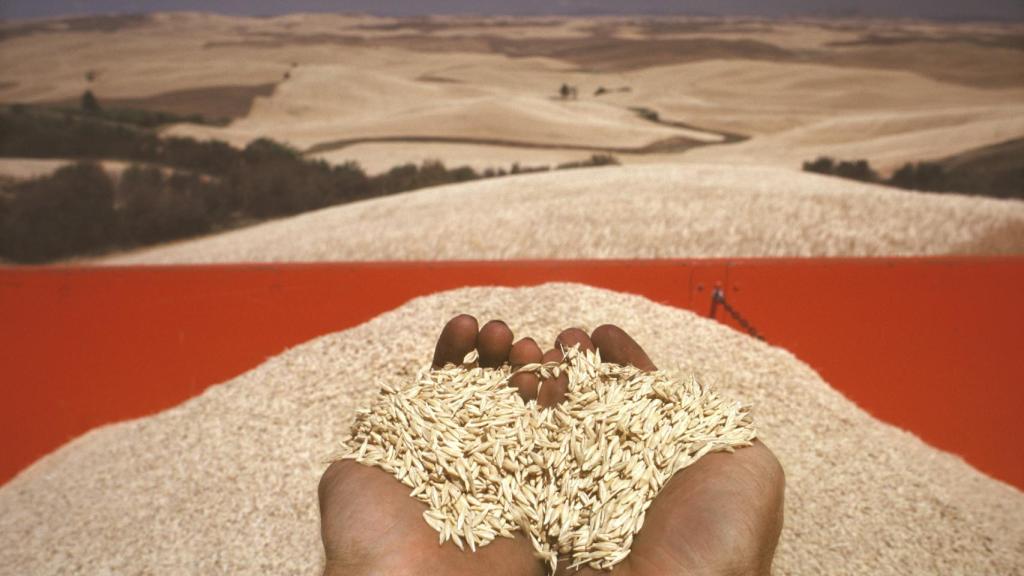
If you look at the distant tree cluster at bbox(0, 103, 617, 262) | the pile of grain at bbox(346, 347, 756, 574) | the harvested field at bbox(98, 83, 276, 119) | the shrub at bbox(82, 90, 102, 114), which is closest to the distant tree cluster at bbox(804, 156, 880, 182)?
the distant tree cluster at bbox(0, 103, 617, 262)

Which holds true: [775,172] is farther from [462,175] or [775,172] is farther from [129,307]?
[129,307]

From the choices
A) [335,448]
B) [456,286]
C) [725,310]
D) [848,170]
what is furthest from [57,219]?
[848,170]

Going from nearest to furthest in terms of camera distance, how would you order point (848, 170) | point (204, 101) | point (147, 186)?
point (147, 186) → point (848, 170) → point (204, 101)

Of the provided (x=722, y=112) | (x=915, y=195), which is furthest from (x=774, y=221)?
(x=722, y=112)

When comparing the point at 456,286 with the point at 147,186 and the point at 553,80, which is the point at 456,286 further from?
the point at 553,80

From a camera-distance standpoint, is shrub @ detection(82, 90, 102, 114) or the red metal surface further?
shrub @ detection(82, 90, 102, 114)

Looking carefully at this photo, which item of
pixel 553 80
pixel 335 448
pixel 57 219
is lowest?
pixel 57 219

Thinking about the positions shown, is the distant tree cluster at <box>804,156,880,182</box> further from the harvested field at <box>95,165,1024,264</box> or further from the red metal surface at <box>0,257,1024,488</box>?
the red metal surface at <box>0,257,1024,488</box>
